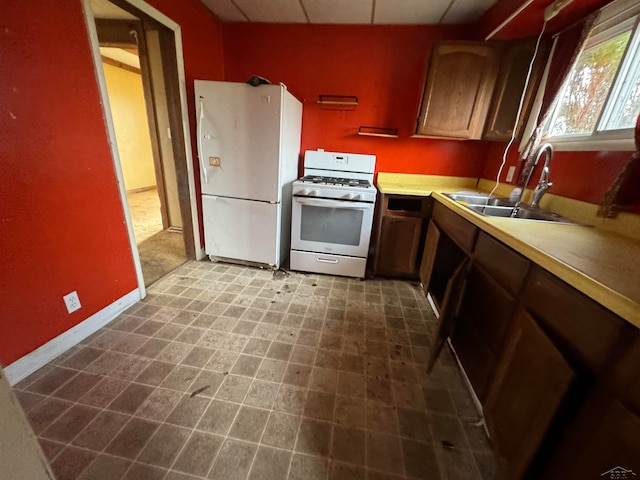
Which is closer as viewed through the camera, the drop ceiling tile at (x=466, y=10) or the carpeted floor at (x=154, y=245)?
the drop ceiling tile at (x=466, y=10)

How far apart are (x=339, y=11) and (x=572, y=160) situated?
2150mm

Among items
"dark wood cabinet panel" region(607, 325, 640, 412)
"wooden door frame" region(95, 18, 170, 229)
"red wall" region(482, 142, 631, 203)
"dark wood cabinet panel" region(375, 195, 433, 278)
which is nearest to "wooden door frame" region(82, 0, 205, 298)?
"wooden door frame" region(95, 18, 170, 229)

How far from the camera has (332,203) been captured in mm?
2229

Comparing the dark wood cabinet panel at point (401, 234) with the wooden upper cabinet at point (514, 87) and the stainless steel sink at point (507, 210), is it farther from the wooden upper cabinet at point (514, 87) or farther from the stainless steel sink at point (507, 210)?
the wooden upper cabinet at point (514, 87)

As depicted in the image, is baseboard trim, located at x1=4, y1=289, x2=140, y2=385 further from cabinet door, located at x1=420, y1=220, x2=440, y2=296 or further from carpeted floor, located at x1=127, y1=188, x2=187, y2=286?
cabinet door, located at x1=420, y1=220, x2=440, y2=296

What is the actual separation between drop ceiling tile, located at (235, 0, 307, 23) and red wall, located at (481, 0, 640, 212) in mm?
1623

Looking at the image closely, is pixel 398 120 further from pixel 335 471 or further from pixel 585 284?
pixel 335 471

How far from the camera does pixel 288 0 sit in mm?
2084

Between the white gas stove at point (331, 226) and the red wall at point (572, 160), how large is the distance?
1.21 meters

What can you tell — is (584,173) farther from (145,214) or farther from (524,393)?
(145,214)

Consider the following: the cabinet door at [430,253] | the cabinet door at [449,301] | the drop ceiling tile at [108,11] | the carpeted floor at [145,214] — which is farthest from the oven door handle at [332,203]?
the drop ceiling tile at [108,11]

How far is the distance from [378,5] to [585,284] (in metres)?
2.50

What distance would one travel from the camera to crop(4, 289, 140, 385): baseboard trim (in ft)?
4.06

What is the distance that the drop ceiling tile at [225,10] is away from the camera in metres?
2.20
